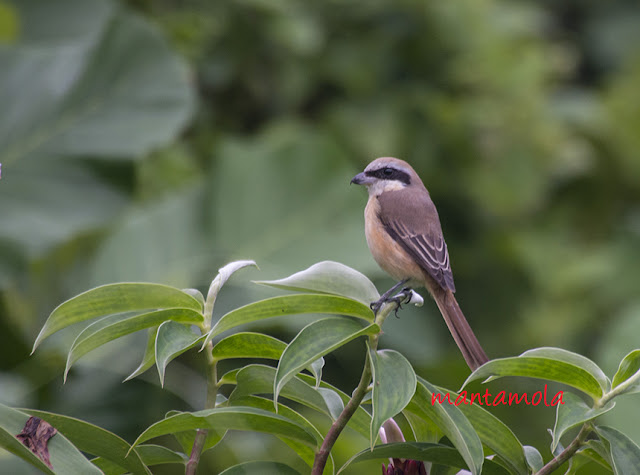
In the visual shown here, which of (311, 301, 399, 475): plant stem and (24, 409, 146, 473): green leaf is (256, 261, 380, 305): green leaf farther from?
(24, 409, 146, 473): green leaf

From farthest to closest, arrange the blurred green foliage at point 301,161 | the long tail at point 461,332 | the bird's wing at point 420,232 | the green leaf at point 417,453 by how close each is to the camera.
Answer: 1. the blurred green foliage at point 301,161
2. the bird's wing at point 420,232
3. the long tail at point 461,332
4. the green leaf at point 417,453

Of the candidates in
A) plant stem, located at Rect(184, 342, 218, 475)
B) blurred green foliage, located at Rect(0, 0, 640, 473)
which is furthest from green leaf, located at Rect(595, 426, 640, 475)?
blurred green foliage, located at Rect(0, 0, 640, 473)

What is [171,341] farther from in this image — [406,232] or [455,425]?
[406,232]

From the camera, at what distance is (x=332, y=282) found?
104cm

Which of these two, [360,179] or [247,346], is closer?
[247,346]

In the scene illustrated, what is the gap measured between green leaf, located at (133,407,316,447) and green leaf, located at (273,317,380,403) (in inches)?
3.8

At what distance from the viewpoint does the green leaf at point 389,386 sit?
92 centimetres

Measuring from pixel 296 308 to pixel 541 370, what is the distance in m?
0.31

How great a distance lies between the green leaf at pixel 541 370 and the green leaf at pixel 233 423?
9.3 inches

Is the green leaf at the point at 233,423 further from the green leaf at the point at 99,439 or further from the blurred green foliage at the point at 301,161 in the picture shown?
the blurred green foliage at the point at 301,161

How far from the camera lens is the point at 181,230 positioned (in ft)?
10.7

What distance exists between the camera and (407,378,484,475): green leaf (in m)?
0.95

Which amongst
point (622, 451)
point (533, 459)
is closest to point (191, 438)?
point (533, 459)

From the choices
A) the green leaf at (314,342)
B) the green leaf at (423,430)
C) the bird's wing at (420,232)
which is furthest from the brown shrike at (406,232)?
the green leaf at (314,342)
